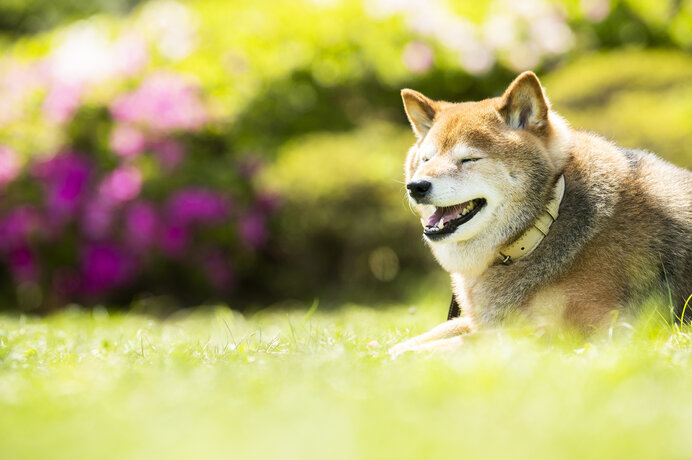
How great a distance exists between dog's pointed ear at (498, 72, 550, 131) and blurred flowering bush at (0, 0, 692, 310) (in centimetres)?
372

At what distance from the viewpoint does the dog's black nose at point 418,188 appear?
3.53 meters

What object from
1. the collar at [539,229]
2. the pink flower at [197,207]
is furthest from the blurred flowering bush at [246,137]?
the collar at [539,229]

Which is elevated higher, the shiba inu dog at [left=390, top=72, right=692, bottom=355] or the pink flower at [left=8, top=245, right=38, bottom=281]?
the shiba inu dog at [left=390, top=72, right=692, bottom=355]

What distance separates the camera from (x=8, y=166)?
352 inches

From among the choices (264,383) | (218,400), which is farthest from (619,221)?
(218,400)

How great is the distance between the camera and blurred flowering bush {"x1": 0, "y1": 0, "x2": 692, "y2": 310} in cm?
795

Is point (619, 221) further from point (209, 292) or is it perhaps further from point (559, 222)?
point (209, 292)

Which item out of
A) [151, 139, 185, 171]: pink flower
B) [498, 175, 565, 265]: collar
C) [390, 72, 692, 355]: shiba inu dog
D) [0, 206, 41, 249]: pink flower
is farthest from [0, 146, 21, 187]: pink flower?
[498, 175, 565, 265]: collar

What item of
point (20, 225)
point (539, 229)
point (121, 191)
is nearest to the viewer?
point (539, 229)

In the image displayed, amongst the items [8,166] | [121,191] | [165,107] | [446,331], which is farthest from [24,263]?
[446,331]

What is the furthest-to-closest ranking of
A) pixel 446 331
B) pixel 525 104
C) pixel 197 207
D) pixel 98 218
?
pixel 98 218
pixel 197 207
pixel 446 331
pixel 525 104

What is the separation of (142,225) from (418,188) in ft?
18.5

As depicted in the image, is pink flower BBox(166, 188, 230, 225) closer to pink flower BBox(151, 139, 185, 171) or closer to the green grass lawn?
pink flower BBox(151, 139, 185, 171)

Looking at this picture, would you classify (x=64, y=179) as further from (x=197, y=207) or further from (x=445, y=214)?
(x=445, y=214)
